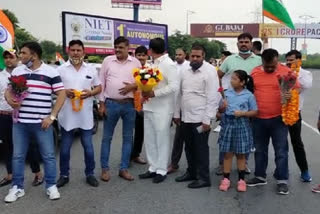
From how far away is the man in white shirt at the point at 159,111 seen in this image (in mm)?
5859

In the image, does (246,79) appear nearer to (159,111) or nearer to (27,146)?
(159,111)

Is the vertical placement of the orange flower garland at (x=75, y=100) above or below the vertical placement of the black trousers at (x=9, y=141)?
above

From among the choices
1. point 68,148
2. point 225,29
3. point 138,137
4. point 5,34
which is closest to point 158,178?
point 68,148

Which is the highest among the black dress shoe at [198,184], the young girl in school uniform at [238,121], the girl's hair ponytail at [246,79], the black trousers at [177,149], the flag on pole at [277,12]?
the flag on pole at [277,12]

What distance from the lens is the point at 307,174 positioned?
608 cm

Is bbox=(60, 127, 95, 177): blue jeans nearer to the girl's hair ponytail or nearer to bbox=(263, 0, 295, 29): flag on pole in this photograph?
the girl's hair ponytail

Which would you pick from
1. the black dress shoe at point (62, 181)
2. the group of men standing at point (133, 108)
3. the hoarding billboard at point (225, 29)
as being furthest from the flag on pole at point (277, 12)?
the hoarding billboard at point (225, 29)

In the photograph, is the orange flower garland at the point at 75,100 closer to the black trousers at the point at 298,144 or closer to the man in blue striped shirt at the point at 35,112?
the man in blue striped shirt at the point at 35,112

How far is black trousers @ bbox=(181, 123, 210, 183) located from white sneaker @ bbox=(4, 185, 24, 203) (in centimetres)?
231

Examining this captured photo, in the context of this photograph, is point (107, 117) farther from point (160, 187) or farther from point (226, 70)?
point (226, 70)

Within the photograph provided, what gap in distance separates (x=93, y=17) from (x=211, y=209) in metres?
11.3

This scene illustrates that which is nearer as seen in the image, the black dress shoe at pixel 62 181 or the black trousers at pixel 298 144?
the black dress shoe at pixel 62 181

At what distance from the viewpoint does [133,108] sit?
620cm

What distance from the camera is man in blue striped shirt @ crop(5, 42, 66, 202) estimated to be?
5102 millimetres
